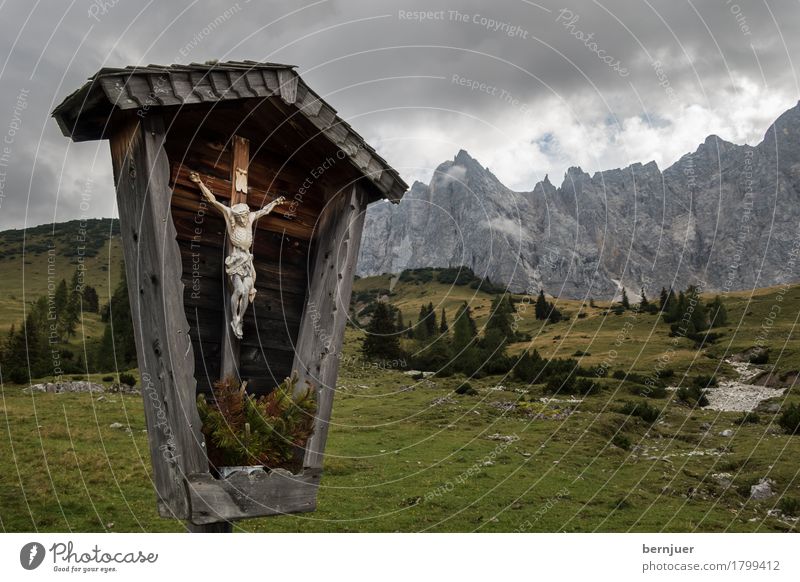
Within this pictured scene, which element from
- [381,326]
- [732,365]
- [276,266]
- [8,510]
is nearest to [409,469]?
[8,510]

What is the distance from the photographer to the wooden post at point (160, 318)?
636 cm

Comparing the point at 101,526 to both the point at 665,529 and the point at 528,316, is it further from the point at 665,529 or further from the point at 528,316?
the point at 528,316

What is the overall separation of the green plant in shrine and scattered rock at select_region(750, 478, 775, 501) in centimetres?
1866

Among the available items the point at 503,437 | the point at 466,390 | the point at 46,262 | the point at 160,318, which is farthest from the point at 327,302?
the point at 46,262

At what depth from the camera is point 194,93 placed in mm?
6707

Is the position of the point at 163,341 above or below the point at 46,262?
below

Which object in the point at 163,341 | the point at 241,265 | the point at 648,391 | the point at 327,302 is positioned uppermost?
the point at 241,265

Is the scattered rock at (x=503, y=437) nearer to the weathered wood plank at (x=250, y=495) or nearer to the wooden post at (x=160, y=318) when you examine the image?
the weathered wood plank at (x=250, y=495)

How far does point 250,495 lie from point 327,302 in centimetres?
262

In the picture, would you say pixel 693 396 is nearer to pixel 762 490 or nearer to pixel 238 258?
pixel 762 490

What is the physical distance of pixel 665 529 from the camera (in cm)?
1739

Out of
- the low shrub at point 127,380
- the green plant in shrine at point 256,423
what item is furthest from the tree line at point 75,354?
the green plant in shrine at point 256,423

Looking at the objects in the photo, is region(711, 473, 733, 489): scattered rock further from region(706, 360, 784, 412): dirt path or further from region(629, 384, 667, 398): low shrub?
region(629, 384, 667, 398): low shrub

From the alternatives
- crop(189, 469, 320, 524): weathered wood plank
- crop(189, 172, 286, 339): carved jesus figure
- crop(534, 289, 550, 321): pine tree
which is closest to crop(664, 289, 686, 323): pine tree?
crop(534, 289, 550, 321): pine tree
